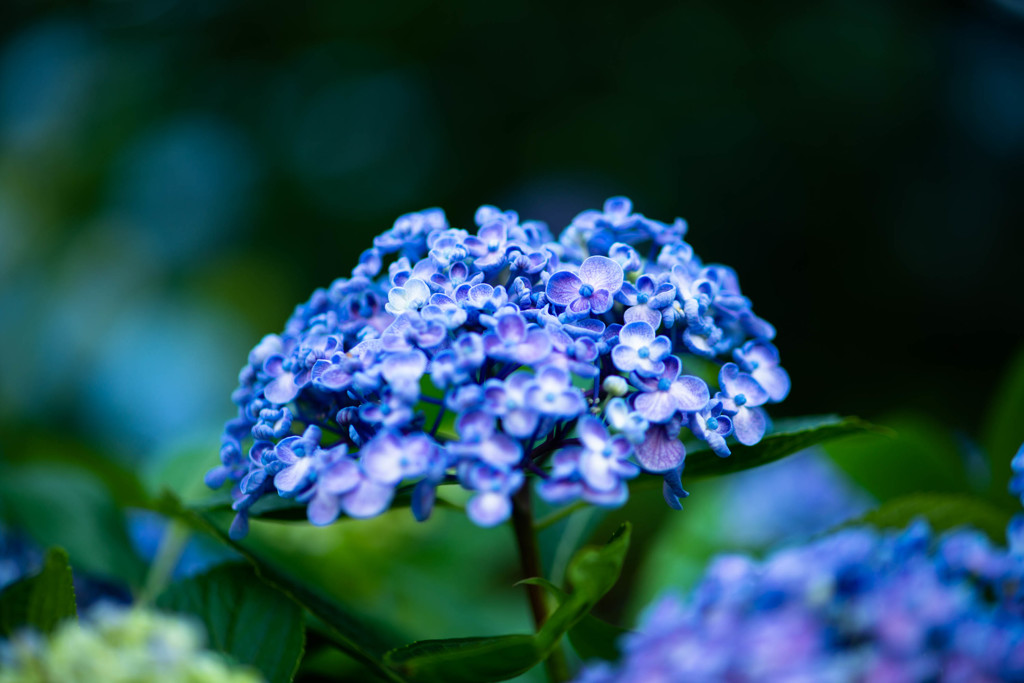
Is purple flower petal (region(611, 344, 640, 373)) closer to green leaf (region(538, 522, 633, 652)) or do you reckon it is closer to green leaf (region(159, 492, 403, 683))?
green leaf (region(538, 522, 633, 652))

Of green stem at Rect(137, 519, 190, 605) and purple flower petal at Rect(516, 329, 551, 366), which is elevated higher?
purple flower petal at Rect(516, 329, 551, 366)

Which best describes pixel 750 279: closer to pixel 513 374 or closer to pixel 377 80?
pixel 377 80

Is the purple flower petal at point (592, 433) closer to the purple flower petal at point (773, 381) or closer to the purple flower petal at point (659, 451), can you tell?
the purple flower petal at point (659, 451)

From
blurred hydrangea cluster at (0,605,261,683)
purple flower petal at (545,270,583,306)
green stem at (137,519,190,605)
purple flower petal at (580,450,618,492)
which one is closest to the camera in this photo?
blurred hydrangea cluster at (0,605,261,683)

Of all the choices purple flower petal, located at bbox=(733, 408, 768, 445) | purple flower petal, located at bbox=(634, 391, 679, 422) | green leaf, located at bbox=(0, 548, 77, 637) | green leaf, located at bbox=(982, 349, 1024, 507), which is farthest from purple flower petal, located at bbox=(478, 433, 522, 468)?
green leaf, located at bbox=(982, 349, 1024, 507)

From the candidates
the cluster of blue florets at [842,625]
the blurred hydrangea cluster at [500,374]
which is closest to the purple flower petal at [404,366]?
the blurred hydrangea cluster at [500,374]

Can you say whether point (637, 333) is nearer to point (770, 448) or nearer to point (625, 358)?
point (625, 358)
